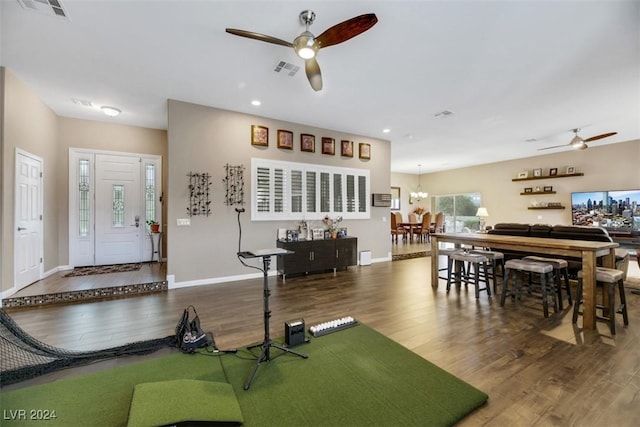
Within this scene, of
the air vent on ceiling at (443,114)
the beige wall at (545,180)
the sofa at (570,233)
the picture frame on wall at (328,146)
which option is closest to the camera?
the sofa at (570,233)

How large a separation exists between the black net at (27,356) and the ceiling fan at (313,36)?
119 inches

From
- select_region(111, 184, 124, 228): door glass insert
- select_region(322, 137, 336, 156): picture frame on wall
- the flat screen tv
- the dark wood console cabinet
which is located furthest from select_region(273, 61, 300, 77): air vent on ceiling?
the flat screen tv

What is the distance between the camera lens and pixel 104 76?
373 cm

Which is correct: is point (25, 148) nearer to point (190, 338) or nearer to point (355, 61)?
point (190, 338)

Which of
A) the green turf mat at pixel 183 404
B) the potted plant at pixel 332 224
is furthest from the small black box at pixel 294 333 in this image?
the potted plant at pixel 332 224

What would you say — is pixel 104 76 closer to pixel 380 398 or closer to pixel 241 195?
pixel 241 195

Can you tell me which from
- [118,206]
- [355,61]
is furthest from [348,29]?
[118,206]

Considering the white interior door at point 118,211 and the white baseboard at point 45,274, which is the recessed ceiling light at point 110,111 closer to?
the white interior door at point 118,211

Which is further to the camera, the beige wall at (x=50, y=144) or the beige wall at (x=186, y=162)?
the beige wall at (x=186, y=162)

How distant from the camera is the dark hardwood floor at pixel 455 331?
1812 mm

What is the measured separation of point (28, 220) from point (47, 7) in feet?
10.8

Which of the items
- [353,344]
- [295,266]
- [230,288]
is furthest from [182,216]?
[353,344]

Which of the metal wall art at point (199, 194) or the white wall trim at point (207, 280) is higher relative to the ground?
the metal wall art at point (199, 194)

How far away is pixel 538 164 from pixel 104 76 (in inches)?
448
